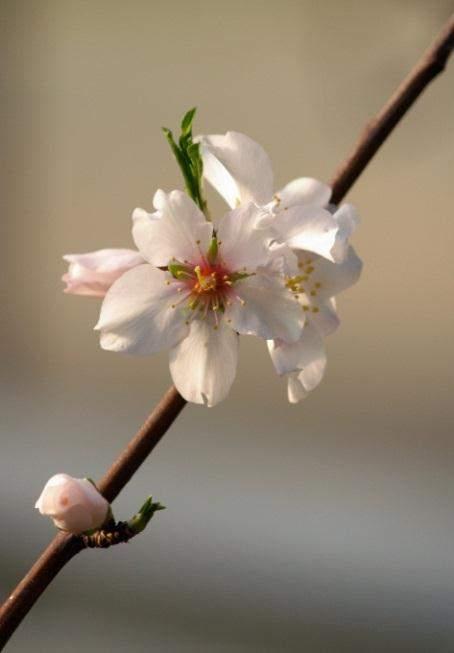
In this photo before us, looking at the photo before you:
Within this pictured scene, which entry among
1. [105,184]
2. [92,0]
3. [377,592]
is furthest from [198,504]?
[92,0]

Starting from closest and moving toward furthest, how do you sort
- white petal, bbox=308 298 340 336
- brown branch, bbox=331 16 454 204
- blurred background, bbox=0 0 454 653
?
1. brown branch, bbox=331 16 454 204
2. white petal, bbox=308 298 340 336
3. blurred background, bbox=0 0 454 653

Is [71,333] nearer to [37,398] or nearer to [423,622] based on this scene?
[37,398]

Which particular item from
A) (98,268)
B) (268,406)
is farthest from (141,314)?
(268,406)

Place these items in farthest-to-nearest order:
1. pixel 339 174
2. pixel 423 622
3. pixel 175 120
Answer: pixel 175 120
pixel 423 622
pixel 339 174

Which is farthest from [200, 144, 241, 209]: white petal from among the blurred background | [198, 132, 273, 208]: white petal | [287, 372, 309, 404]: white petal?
the blurred background

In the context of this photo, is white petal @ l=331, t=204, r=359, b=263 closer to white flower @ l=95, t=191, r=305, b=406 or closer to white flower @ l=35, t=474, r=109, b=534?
white flower @ l=95, t=191, r=305, b=406
